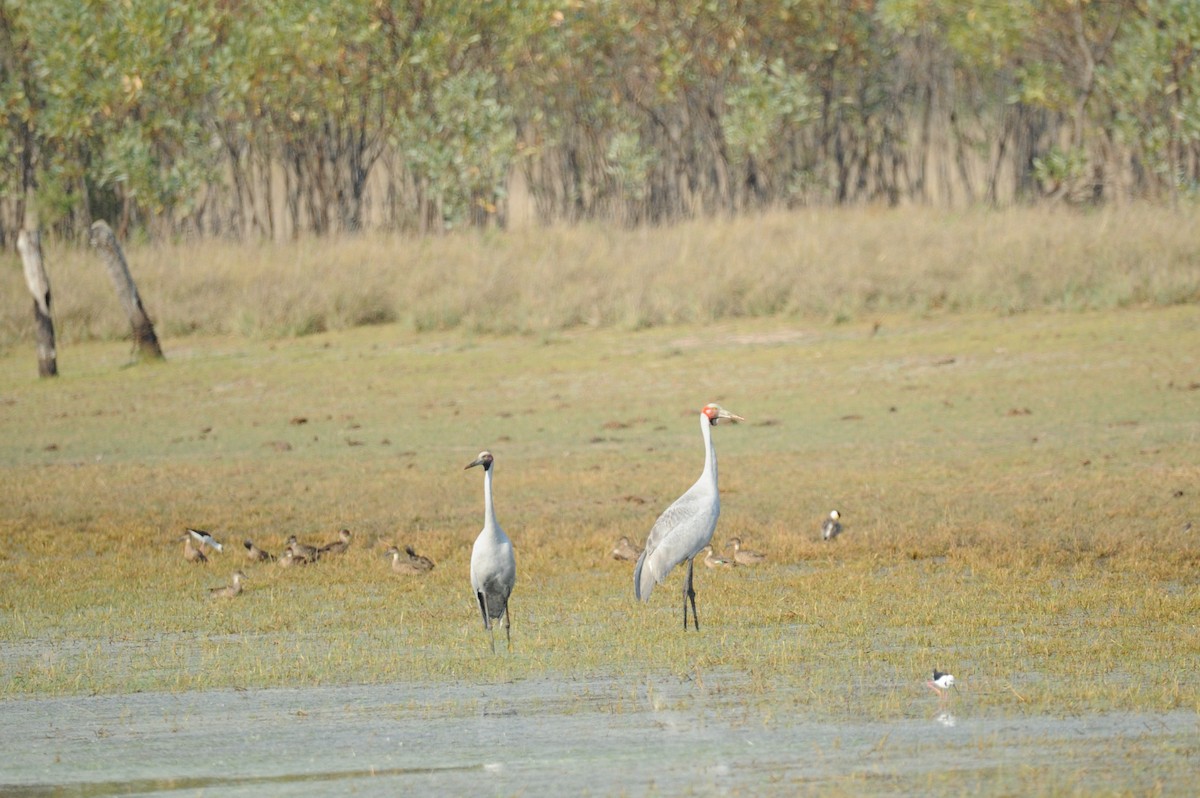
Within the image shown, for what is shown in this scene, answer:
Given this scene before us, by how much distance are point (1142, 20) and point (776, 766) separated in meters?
26.4

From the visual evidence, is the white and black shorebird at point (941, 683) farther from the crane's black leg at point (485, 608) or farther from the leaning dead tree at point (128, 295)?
the leaning dead tree at point (128, 295)

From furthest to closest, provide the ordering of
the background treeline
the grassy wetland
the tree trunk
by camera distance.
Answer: the background treeline < the tree trunk < the grassy wetland

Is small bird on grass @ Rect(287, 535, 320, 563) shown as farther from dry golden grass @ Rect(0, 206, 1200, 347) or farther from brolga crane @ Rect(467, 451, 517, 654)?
dry golden grass @ Rect(0, 206, 1200, 347)

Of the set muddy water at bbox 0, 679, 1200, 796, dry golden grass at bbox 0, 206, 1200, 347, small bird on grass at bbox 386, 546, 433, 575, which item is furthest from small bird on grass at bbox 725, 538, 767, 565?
dry golden grass at bbox 0, 206, 1200, 347

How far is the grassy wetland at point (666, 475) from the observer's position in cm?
780

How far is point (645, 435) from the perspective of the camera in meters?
17.4

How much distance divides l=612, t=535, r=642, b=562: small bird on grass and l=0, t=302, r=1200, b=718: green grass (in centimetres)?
7

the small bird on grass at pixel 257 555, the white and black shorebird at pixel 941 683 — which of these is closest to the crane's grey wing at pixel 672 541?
the white and black shorebird at pixel 941 683

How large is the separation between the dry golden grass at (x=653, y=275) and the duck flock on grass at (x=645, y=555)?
12.9 meters

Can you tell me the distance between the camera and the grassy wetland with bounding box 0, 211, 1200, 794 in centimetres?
780

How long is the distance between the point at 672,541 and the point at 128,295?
1566 cm

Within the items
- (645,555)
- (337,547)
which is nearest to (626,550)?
(645,555)

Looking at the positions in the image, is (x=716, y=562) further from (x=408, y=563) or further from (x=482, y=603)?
(x=482, y=603)

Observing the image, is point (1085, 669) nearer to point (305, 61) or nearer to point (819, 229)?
point (819, 229)
